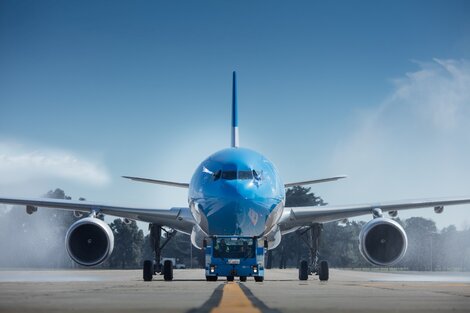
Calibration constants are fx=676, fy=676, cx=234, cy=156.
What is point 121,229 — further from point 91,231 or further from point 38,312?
point 38,312

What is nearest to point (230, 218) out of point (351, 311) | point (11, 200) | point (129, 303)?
point (11, 200)

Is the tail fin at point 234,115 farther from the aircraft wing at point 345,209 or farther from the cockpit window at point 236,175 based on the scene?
the cockpit window at point 236,175

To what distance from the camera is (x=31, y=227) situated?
266 ft

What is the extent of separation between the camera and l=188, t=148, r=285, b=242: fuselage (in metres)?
17.8

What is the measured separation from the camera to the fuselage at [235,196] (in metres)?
17.8

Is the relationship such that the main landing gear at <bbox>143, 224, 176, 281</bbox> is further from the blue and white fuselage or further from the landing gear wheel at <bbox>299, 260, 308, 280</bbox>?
the landing gear wheel at <bbox>299, 260, 308, 280</bbox>

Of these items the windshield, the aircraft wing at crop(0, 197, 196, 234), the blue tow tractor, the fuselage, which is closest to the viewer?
the blue tow tractor

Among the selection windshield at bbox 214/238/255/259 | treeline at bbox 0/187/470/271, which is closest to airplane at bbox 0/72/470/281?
windshield at bbox 214/238/255/259

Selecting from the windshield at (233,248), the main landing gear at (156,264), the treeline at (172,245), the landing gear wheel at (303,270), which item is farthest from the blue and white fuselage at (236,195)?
the treeline at (172,245)

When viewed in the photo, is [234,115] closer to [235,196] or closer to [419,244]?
[235,196]

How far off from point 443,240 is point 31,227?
6567cm

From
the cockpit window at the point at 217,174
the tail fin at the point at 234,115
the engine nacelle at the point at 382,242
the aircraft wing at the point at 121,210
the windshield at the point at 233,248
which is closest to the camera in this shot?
the windshield at the point at 233,248

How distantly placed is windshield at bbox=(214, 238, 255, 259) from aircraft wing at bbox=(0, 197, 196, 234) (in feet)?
11.4

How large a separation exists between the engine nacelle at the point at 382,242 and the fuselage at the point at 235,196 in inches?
112
